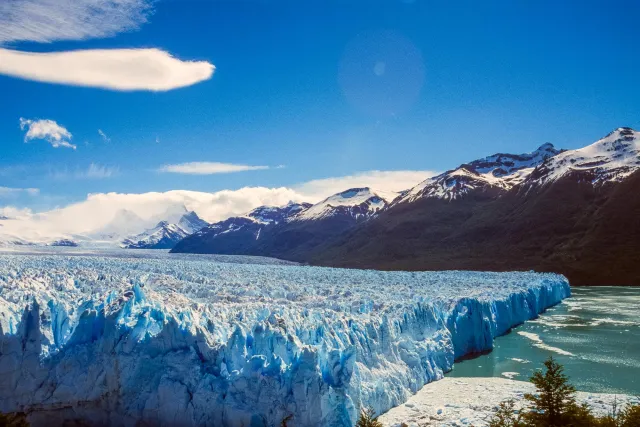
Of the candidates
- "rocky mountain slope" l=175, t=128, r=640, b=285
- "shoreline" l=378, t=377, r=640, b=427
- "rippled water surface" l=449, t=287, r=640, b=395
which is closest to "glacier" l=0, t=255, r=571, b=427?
"shoreline" l=378, t=377, r=640, b=427

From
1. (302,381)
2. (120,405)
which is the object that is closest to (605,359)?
(302,381)

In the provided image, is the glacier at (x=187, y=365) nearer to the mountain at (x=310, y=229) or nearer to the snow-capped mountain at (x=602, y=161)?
the snow-capped mountain at (x=602, y=161)

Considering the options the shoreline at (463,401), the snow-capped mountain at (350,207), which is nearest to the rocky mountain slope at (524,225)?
the snow-capped mountain at (350,207)

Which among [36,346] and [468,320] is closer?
[36,346]

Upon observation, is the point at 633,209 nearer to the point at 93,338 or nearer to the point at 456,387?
the point at 456,387

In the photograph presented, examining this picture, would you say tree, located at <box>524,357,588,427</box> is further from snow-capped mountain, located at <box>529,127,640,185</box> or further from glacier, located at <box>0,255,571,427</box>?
snow-capped mountain, located at <box>529,127,640,185</box>
